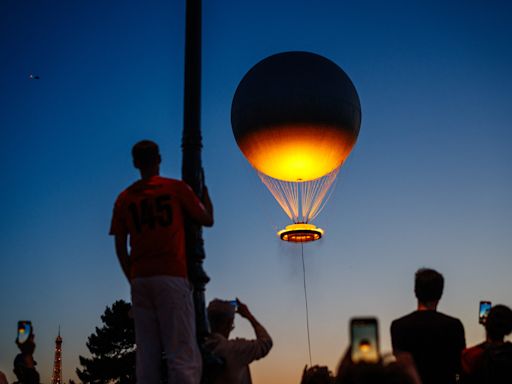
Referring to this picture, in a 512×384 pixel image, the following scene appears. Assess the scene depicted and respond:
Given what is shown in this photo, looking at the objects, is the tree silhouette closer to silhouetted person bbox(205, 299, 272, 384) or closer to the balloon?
the balloon

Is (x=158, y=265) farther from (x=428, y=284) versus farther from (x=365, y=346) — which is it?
(x=365, y=346)

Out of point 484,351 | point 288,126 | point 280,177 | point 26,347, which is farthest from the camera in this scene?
point 280,177

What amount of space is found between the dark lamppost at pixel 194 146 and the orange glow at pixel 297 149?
13110 mm

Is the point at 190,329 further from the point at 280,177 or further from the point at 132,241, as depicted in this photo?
the point at 280,177

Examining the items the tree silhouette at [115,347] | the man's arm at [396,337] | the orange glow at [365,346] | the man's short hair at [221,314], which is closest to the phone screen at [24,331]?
the man's short hair at [221,314]

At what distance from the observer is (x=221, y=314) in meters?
6.77

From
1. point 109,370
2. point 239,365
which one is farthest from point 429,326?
point 109,370

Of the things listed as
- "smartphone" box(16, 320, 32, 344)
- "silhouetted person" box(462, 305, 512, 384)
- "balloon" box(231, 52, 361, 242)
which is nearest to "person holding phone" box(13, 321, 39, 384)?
"smartphone" box(16, 320, 32, 344)

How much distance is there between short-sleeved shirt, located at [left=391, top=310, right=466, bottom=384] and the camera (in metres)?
6.34

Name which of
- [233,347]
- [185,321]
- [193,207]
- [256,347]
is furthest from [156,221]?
[256,347]

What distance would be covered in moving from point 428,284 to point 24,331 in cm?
345

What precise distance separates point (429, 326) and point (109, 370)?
70272mm

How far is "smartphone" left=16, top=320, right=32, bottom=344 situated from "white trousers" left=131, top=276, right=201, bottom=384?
1.22 metres

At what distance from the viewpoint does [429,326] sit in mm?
6344
